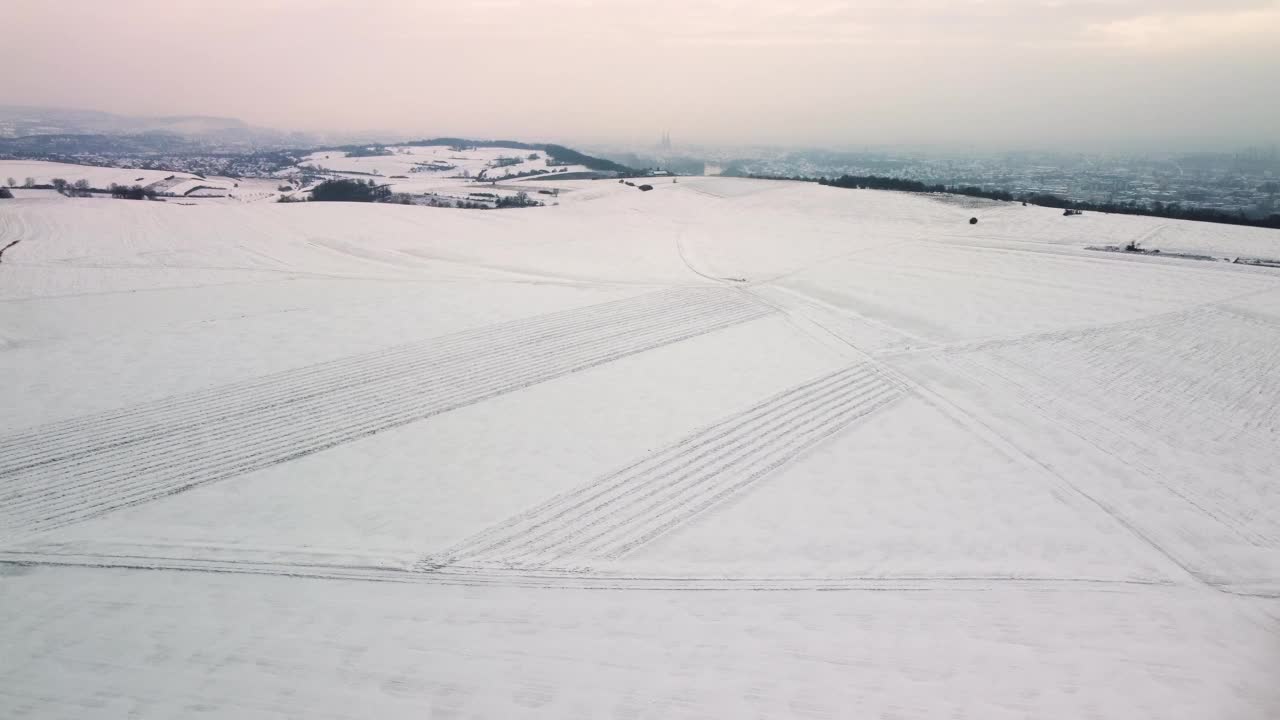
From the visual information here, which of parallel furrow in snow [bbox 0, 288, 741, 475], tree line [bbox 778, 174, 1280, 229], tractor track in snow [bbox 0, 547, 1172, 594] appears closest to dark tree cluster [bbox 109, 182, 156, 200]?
parallel furrow in snow [bbox 0, 288, 741, 475]

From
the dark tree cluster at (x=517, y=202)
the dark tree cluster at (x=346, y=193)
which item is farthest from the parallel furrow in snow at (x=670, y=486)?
the dark tree cluster at (x=346, y=193)

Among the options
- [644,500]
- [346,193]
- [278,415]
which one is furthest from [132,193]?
[644,500]

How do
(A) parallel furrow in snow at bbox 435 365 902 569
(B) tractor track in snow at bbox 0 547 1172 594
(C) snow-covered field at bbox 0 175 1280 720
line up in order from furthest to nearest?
(A) parallel furrow in snow at bbox 435 365 902 569 < (B) tractor track in snow at bbox 0 547 1172 594 < (C) snow-covered field at bbox 0 175 1280 720

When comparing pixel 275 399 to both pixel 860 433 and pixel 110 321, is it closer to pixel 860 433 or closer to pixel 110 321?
pixel 110 321

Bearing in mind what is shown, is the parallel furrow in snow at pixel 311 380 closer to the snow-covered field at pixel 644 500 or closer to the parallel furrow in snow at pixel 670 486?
the snow-covered field at pixel 644 500

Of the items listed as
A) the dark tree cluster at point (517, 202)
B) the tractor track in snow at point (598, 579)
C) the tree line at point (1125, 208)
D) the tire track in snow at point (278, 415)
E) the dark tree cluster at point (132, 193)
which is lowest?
the tractor track in snow at point (598, 579)

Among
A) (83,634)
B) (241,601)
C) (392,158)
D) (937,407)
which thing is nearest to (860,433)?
(937,407)

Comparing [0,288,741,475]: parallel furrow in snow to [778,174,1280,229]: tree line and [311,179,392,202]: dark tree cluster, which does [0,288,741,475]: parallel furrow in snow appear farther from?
[311,179,392,202]: dark tree cluster

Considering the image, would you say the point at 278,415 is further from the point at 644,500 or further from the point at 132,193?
the point at 132,193
